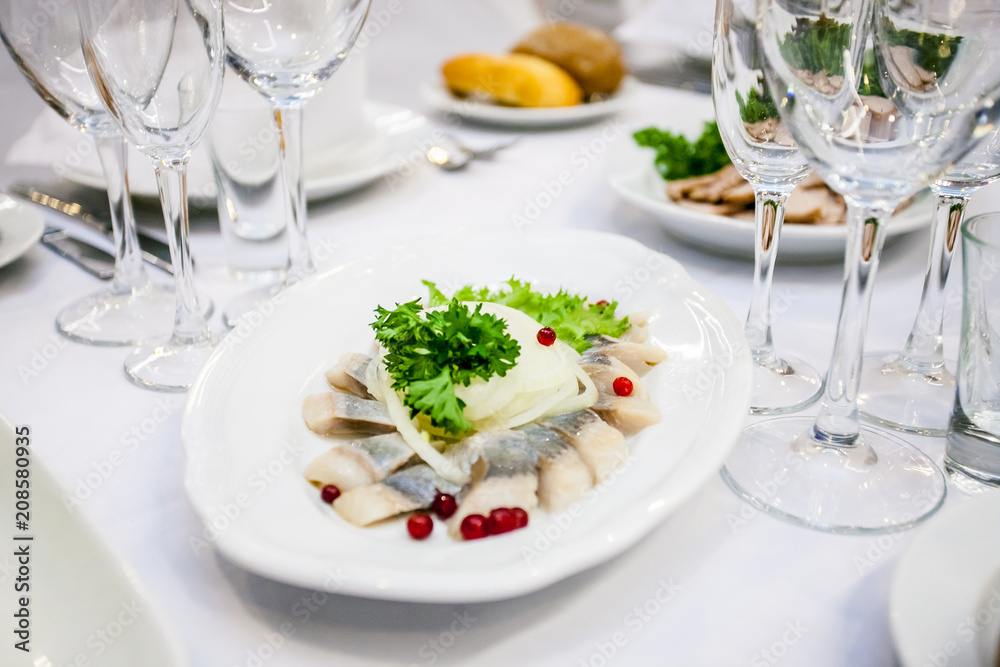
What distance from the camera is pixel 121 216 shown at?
1323mm

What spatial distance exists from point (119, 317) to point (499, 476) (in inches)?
33.5

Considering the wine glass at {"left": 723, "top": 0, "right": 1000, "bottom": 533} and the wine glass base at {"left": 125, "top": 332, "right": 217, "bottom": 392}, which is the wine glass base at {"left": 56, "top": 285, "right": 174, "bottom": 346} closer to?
the wine glass base at {"left": 125, "top": 332, "right": 217, "bottom": 392}

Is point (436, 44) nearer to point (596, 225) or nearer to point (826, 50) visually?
point (596, 225)

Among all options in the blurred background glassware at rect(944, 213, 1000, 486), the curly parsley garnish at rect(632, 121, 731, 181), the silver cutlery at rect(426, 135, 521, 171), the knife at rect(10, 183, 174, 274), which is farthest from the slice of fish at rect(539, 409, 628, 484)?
the silver cutlery at rect(426, 135, 521, 171)

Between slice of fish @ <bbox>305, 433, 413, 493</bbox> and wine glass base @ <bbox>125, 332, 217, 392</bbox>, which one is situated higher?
slice of fish @ <bbox>305, 433, 413, 493</bbox>

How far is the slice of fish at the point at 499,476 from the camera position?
74 cm

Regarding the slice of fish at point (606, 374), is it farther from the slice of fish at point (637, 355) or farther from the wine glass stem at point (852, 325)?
the wine glass stem at point (852, 325)

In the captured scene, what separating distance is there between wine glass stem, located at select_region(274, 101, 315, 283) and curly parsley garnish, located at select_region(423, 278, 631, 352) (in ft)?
1.05

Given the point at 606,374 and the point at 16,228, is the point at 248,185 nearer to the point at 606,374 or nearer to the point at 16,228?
the point at 16,228

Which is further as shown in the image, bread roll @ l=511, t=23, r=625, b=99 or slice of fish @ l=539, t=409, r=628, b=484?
bread roll @ l=511, t=23, r=625, b=99

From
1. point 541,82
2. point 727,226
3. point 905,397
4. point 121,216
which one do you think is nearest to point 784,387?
point 905,397

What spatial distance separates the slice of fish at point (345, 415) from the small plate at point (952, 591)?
1.70ft

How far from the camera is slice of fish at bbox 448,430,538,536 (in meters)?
0.74

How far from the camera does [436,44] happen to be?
3559 millimetres
